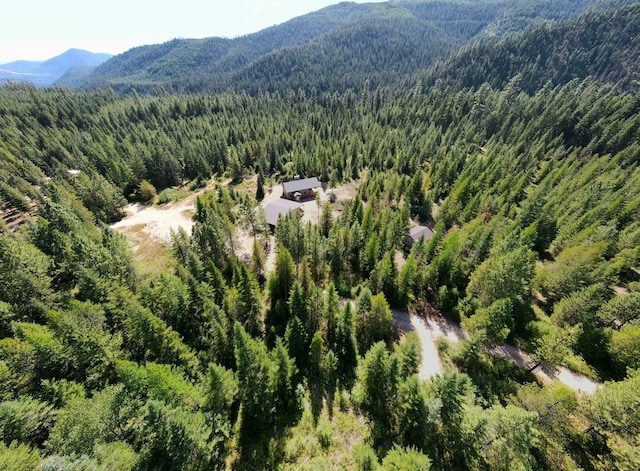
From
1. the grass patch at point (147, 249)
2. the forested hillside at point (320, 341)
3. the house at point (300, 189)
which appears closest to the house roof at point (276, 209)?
the forested hillside at point (320, 341)

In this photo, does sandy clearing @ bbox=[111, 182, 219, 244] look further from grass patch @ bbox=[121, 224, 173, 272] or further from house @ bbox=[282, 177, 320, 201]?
house @ bbox=[282, 177, 320, 201]

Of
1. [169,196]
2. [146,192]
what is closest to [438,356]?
[169,196]

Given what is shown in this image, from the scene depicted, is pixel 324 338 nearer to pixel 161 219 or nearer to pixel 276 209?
pixel 276 209

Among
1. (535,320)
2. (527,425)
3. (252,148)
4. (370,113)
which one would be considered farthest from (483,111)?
(527,425)

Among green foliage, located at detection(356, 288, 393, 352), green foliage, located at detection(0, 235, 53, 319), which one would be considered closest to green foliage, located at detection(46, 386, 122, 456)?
green foliage, located at detection(0, 235, 53, 319)

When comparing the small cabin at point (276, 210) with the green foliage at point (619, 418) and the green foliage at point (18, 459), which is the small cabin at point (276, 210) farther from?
the green foliage at point (619, 418)

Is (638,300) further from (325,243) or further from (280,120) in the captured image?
(280,120)

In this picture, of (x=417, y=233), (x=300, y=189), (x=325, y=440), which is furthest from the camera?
(x=300, y=189)
